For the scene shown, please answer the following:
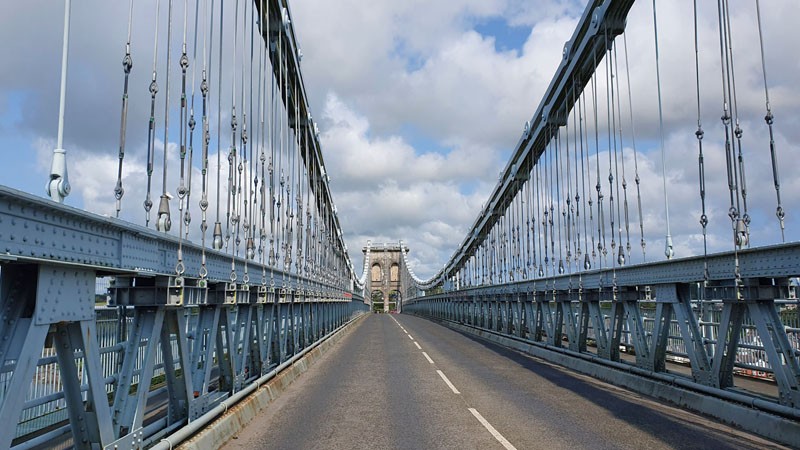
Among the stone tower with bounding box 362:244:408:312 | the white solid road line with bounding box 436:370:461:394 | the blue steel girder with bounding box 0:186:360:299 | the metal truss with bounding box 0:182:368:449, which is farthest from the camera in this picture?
the stone tower with bounding box 362:244:408:312

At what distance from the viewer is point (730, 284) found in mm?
10078

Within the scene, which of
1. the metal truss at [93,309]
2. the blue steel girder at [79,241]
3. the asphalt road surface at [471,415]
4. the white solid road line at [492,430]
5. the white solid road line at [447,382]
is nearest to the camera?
the blue steel girder at [79,241]

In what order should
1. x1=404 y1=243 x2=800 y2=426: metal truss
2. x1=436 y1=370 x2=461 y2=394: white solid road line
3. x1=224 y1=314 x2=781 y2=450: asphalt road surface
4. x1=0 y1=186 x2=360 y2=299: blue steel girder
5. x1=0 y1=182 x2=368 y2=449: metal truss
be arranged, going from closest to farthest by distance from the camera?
x1=0 y1=186 x2=360 y2=299: blue steel girder
x1=0 y1=182 x2=368 y2=449: metal truss
x1=224 y1=314 x2=781 y2=450: asphalt road surface
x1=404 y1=243 x2=800 y2=426: metal truss
x1=436 y1=370 x2=461 y2=394: white solid road line

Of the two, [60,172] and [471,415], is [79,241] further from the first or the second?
[471,415]

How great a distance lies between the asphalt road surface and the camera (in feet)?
28.8

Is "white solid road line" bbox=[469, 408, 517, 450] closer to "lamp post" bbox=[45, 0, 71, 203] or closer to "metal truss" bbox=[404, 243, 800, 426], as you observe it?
"metal truss" bbox=[404, 243, 800, 426]

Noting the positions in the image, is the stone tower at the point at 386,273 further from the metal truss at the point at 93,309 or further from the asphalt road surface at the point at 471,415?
the metal truss at the point at 93,309

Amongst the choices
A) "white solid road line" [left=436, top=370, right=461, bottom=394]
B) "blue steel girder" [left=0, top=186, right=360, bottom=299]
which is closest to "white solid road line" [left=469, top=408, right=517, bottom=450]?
"white solid road line" [left=436, top=370, right=461, bottom=394]

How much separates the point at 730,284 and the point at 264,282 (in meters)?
9.12

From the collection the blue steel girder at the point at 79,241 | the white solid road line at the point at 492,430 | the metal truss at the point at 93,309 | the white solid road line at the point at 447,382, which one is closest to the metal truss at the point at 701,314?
the white solid road line at the point at 492,430

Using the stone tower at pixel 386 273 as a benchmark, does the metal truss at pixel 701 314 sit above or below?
below

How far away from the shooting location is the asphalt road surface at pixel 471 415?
8773 mm

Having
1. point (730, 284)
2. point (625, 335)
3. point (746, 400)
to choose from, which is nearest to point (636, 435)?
point (746, 400)

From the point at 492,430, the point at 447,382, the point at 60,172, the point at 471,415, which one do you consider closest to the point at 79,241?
the point at 60,172
